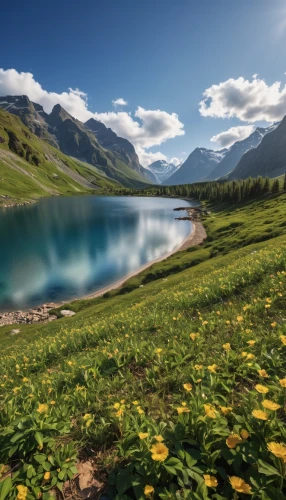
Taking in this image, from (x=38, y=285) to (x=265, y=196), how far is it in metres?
121

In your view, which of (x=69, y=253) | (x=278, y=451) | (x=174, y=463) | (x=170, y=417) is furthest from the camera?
(x=69, y=253)

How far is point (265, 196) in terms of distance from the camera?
12938 cm

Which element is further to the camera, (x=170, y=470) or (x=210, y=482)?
(x=170, y=470)

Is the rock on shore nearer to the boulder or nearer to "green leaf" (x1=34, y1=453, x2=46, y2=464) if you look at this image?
the boulder

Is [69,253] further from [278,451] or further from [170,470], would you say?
[278,451]

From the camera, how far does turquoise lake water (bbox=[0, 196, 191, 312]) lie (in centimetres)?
4656

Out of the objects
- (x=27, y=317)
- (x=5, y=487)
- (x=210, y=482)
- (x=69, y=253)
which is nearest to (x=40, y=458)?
(x=5, y=487)

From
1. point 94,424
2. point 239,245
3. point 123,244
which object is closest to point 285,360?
point 94,424

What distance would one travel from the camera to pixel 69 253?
227ft

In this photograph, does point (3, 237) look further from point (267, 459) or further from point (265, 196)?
point (265, 196)

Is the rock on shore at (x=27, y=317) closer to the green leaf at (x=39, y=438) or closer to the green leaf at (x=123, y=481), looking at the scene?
the green leaf at (x=39, y=438)

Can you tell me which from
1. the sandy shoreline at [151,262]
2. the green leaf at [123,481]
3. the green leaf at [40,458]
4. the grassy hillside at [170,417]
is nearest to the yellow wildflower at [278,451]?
the grassy hillside at [170,417]

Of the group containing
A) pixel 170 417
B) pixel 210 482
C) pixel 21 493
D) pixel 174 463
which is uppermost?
pixel 210 482

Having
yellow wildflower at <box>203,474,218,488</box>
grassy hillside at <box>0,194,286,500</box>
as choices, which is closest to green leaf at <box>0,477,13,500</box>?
grassy hillside at <box>0,194,286,500</box>
